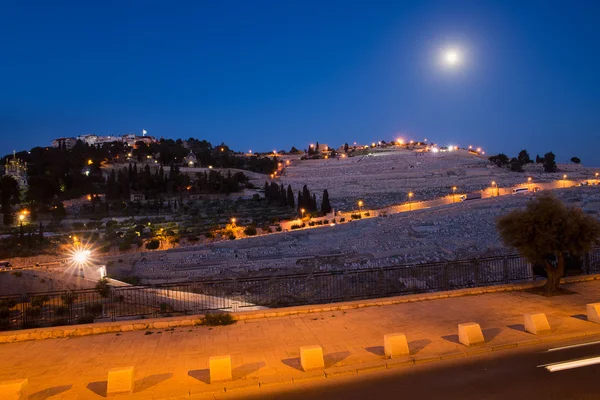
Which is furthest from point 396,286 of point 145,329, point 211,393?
point 211,393

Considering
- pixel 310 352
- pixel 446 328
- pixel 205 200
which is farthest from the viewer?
pixel 205 200

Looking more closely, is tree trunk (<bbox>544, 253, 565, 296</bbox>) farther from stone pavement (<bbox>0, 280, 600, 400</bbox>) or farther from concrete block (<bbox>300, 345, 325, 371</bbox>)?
concrete block (<bbox>300, 345, 325, 371</bbox>)

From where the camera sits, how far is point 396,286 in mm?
14969

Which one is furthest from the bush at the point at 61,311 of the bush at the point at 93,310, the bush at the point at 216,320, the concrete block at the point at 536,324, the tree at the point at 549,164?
Answer: the tree at the point at 549,164

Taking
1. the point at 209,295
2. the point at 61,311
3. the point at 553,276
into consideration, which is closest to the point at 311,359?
the point at 553,276

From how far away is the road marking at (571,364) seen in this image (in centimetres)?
650

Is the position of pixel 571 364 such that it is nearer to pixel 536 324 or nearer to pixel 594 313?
pixel 536 324

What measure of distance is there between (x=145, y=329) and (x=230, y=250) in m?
19.9

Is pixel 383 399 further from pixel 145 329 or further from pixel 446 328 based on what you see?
pixel 145 329

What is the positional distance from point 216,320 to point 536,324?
6015mm

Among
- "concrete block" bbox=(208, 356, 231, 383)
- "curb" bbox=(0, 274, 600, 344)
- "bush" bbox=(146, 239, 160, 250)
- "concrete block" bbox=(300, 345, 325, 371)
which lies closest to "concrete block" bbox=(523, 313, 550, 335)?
"curb" bbox=(0, 274, 600, 344)

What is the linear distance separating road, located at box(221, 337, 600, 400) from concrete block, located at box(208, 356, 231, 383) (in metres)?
0.47

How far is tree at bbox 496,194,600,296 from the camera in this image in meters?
9.91

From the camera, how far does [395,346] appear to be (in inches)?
279
